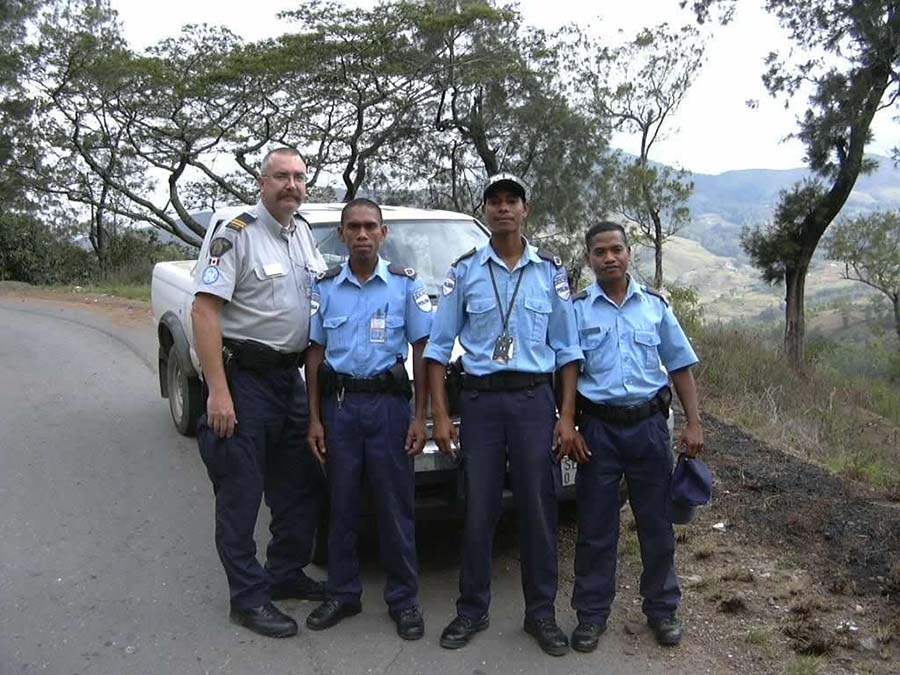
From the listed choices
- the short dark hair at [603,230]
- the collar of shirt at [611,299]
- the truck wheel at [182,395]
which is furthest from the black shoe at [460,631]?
the truck wheel at [182,395]

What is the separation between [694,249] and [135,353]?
154343mm

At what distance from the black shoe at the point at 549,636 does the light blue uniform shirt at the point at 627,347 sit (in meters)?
0.93

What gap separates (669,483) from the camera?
11.5 ft

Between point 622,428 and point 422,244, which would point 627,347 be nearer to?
point 622,428

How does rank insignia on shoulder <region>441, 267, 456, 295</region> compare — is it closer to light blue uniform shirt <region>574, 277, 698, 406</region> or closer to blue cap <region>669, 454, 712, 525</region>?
light blue uniform shirt <region>574, 277, 698, 406</region>

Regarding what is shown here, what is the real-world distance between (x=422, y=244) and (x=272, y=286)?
1.93 m

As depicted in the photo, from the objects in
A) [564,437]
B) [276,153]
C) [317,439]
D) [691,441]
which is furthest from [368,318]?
[691,441]

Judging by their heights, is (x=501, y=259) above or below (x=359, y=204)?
below

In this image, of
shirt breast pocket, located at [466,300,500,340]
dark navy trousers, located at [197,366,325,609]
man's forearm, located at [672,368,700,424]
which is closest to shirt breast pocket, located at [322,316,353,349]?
dark navy trousers, located at [197,366,325,609]

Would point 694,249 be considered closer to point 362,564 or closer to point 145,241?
point 145,241

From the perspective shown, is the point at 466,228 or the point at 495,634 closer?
the point at 495,634

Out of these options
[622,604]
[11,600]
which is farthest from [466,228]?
[11,600]

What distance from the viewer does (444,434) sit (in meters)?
3.49

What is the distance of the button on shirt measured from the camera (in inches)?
140
